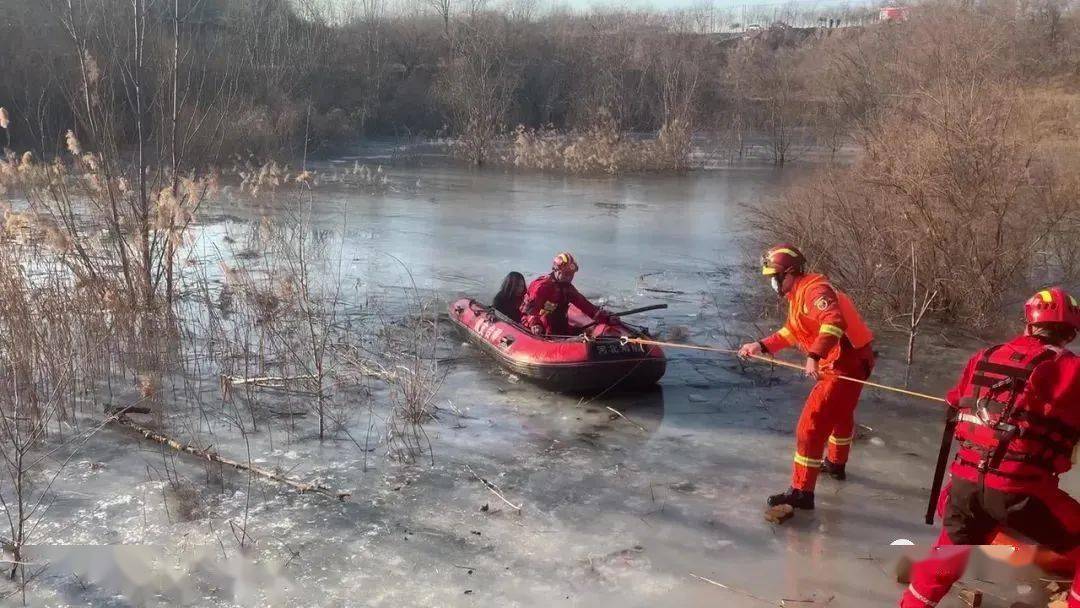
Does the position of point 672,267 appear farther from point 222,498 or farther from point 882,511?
point 222,498

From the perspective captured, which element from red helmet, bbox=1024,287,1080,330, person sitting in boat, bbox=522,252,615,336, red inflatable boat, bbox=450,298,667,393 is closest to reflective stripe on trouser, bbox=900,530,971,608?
red helmet, bbox=1024,287,1080,330

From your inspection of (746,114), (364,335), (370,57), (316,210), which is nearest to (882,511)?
(364,335)

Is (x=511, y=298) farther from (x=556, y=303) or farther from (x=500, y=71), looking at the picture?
(x=500, y=71)

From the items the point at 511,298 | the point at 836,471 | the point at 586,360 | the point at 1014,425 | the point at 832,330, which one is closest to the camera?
the point at 1014,425

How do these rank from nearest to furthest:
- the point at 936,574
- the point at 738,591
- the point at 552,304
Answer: the point at 936,574 < the point at 738,591 < the point at 552,304

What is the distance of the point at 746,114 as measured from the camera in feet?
85.4

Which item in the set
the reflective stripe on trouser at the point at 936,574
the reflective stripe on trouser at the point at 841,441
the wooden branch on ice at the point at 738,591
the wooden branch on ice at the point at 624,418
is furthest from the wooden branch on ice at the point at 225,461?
the reflective stripe on trouser at the point at 936,574

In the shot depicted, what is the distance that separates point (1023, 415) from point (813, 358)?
1220 millimetres

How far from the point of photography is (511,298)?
25.4 feet

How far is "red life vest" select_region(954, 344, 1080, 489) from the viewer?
9.10ft

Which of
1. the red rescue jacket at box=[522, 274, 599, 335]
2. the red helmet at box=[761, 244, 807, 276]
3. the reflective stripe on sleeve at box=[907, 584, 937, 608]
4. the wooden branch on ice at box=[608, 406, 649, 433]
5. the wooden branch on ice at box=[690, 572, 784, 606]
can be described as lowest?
the wooden branch on ice at box=[690, 572, 784, 606]

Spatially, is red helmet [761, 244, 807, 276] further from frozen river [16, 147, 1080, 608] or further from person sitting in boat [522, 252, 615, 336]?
person sitting in boat [522, 252, 615, 336]

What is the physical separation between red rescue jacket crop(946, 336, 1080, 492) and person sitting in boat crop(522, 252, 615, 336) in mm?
3781

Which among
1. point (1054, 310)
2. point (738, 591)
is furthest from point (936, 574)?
point (1054, 310)
